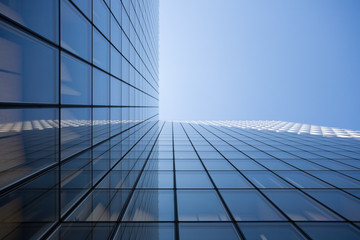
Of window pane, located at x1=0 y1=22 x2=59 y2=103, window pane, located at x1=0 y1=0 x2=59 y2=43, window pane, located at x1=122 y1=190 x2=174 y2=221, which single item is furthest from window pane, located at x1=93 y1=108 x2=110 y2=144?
window pane, located at x1=0 y1=0 x2=59 y2=43

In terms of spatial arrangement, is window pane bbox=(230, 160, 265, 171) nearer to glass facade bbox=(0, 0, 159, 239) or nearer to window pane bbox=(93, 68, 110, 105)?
glass facade bbox=(0, 0, 159, 239)

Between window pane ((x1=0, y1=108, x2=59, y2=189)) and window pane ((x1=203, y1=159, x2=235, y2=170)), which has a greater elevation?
window pane ((x1=0, y1=108, x2=59, y2=189))

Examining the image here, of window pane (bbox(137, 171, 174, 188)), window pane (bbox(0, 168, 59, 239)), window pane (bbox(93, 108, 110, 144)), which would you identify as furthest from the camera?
window pane (bbox(137, 171, 174, 188))

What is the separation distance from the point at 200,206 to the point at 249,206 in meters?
1.84

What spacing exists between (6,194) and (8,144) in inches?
33.6

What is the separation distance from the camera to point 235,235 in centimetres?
626

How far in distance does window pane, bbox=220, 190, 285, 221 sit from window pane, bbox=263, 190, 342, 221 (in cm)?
46

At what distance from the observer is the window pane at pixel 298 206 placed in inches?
283

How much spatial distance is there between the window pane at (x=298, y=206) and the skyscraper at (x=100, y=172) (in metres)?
0.04

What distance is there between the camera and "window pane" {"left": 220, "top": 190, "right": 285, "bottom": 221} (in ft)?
23.4

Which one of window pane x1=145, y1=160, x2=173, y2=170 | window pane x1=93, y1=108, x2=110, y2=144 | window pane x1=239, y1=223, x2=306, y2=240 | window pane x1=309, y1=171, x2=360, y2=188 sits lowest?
window pane x1=239, y1=223, x2=306, y2=240

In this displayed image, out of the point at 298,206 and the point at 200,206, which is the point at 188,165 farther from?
the point at 298,206

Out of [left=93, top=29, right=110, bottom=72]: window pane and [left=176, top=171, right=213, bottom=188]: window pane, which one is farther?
[left=176, top=171, right=213, bottom=188]: window pane

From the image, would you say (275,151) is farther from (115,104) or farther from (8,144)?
(8,144)
